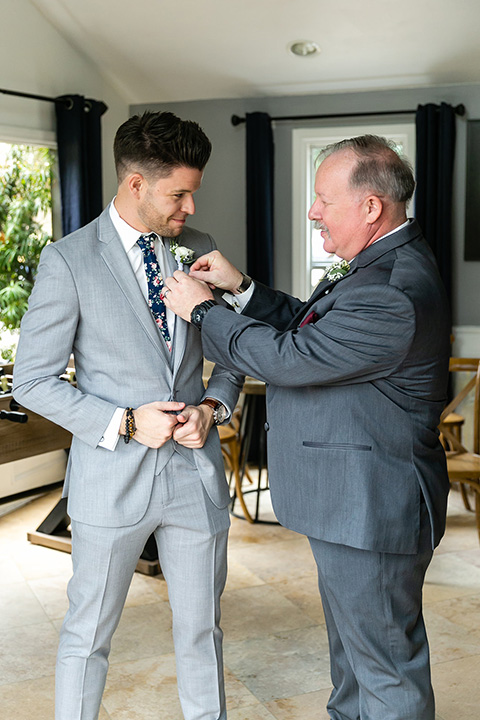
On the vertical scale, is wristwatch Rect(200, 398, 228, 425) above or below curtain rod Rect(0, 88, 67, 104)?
below

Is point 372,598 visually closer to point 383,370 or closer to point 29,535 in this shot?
point 383,370

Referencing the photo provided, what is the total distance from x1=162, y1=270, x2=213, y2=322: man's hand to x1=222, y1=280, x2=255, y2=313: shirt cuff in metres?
0.25

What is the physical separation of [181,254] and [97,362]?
34 cm

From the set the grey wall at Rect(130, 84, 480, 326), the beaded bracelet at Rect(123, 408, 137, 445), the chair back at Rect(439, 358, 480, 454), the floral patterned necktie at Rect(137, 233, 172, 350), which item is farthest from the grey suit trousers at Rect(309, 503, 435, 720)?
the grey wall at Rect(130, 84, 480, 326)

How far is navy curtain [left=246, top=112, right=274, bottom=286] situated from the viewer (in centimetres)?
527

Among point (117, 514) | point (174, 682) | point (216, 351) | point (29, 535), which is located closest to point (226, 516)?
point (117, 514)

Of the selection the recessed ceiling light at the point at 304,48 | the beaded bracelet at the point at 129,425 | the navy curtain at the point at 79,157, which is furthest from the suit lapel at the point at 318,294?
the recessed ceiling light at the point at 304,48

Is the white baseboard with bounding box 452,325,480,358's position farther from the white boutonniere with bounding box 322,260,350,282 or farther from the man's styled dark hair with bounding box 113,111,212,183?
the man's styled dark hair with bounding box 113,111,212,183

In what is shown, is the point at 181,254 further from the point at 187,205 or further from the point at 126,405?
the point at 126,405

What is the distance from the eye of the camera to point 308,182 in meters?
5.41

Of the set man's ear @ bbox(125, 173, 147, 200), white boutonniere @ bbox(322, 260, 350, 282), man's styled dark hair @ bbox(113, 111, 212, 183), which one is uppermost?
man's styled dark hair @ bbox(113, 111, 212, 183)

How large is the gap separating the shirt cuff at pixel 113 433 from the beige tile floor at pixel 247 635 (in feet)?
3.56

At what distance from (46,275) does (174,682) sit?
1545 millimetres

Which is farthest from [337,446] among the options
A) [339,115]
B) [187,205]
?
[339,115]
